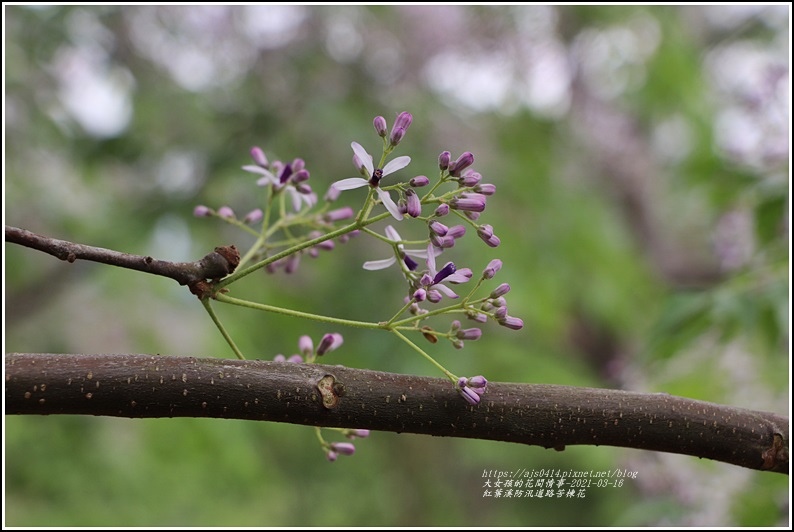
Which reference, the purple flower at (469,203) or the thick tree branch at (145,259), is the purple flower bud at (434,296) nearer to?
the purple flower at (469,203)

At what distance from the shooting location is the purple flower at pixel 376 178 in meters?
0.83

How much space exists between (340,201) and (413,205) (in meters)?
2.02

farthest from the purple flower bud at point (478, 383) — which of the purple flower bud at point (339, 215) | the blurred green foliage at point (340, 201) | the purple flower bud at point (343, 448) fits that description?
the blurred green foliage at point (340, 201)

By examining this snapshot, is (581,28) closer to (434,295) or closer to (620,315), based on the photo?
(620,315)

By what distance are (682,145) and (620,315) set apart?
2.34 meters

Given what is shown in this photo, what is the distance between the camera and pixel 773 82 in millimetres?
2135

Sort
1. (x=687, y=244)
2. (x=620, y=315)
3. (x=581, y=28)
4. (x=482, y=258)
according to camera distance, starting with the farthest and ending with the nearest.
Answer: (x=687, y=244) < (x=581, y=28) < (x=620, y=315) < (x=482, y=258)

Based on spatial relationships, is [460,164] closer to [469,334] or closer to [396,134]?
[396,134]

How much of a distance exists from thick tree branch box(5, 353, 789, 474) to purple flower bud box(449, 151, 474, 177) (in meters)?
0.24

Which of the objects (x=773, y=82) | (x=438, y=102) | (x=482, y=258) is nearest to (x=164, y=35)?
(x=438, y=102)

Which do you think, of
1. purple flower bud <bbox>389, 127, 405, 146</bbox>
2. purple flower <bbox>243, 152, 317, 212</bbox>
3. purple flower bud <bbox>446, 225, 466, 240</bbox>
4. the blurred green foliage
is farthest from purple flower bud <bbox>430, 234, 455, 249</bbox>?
the blurred green foliage

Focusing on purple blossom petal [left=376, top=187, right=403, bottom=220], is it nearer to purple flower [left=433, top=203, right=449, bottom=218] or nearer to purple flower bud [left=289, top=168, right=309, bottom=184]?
purple flower [left=433, top=203, right=449, bottom=218]

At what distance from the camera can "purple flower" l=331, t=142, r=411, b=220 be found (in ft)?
2.72

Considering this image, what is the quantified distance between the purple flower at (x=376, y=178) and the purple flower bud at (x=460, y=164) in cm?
6
